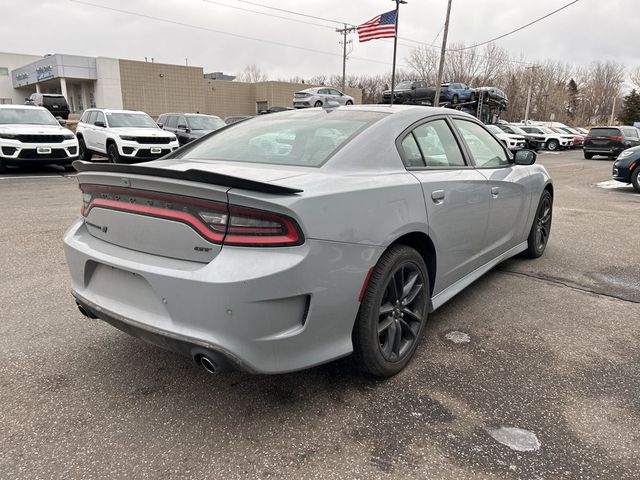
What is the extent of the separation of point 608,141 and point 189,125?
1994cm

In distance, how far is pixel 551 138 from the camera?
2998 cm

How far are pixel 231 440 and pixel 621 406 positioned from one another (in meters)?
2.03

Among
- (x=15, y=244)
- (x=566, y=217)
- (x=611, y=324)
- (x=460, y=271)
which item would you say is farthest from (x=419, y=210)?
(x=566, y=217)

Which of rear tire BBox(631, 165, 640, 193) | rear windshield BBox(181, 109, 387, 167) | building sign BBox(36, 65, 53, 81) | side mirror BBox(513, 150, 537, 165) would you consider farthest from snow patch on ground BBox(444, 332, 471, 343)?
building sign BBox(36, 65, 53, 81)

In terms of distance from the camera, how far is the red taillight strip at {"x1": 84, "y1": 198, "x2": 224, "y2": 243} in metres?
2.05

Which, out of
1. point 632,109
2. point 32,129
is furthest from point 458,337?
point 632,109

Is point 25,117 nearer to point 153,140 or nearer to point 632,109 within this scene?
point 153,140

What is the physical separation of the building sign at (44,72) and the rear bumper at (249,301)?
4577 centimetres

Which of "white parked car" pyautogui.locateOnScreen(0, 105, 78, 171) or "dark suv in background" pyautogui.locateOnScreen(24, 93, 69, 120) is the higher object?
"dark suv in background" pyautogui.locateOnScreen(24, 93, 69, 120)

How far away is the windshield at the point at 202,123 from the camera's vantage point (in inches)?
611

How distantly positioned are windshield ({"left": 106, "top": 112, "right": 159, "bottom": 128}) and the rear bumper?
41.1 feet

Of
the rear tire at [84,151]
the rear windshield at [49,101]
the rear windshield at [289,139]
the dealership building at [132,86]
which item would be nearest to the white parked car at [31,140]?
the rear tire at [84,151]

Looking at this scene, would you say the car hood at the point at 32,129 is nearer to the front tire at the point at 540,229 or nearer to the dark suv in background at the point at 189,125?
the dark suv in background at the point at 189,125

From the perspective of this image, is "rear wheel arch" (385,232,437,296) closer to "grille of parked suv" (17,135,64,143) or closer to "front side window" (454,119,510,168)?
"front side window" (454,119,510,168)
